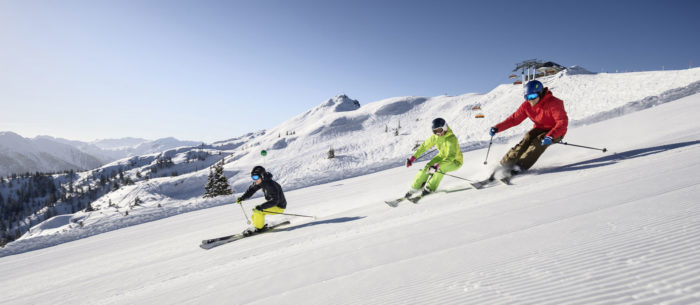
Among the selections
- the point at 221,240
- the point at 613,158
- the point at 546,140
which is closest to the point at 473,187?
the point at 546,140

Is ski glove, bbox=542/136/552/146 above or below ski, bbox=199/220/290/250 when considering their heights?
above

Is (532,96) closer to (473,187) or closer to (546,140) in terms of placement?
(546,140)

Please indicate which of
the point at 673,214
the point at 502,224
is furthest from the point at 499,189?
the point at 673,214

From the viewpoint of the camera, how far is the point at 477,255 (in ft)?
7.47

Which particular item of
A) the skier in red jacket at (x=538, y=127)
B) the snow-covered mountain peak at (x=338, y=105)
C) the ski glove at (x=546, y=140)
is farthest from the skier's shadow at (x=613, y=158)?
the snow-covered mountain peak at (x=338, y=105)

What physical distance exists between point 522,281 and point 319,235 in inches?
128

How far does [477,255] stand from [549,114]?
192 inches

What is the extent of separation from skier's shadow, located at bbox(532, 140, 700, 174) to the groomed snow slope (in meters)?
0.04

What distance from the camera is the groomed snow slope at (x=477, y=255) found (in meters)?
1.67

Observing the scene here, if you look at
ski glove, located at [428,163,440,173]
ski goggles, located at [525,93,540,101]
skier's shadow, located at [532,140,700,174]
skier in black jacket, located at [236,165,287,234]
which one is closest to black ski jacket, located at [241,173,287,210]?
skier in black jacket, located at [236,165,287,234]

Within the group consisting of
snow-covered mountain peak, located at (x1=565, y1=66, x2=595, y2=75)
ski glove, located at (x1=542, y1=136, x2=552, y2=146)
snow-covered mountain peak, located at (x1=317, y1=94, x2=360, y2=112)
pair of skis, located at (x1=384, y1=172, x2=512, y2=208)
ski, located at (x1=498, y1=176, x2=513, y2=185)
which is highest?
snow-covered mountain peak, located at (x1=317, y1=94, x2=360, y2=112)

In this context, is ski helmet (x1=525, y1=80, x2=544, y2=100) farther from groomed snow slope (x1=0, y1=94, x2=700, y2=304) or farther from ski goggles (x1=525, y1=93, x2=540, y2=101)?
groomed snow slope (x1=0, y1=94, x2=700, y2=304)

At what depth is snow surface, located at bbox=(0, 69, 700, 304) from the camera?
168cm

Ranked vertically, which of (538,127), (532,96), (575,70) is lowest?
(538,127)
